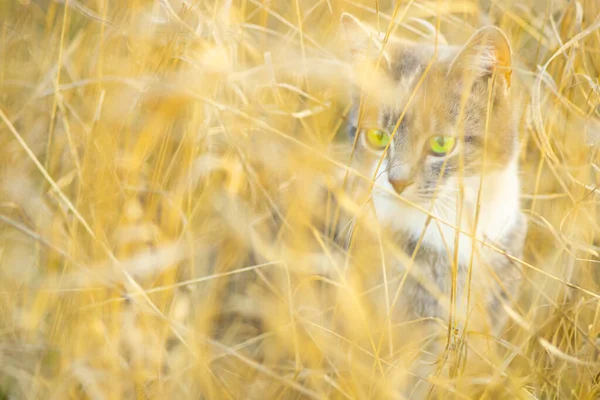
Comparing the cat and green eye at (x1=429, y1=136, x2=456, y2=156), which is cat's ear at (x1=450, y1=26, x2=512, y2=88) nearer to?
the cat

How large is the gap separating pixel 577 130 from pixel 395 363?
0.58 meters

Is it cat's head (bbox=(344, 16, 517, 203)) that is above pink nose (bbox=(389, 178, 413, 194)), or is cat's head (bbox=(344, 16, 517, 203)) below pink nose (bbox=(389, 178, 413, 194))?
above

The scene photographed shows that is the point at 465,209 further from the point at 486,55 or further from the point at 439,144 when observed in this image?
the point at 486,55

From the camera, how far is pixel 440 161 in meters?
1.11

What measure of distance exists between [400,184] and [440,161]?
0.10 meters

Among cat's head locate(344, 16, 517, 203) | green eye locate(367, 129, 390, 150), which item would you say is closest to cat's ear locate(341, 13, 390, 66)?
cat's head locate(344, 16, 517, 203)

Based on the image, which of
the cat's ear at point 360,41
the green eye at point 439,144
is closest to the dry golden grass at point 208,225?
the cat's ear at point 360,41

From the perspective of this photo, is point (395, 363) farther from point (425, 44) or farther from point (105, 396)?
point (425, 44)

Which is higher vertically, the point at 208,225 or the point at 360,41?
the point at 360,41

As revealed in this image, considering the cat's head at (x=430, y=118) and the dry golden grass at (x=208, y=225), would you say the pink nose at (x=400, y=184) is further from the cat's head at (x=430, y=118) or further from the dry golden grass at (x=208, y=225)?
the dry golden grass at (x=208, y=225)

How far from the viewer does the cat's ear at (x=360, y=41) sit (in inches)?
41.2

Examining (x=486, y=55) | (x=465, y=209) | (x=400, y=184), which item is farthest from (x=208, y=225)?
(x=486, y=55)

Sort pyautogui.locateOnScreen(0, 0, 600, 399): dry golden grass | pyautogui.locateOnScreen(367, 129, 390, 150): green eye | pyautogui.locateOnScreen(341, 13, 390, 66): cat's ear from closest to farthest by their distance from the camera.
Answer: pyautogui.locateOnScreen(0, 0, 600, 399): dry golden grass, pyautogui.locateOnScreen(341, 13, 390, 66): cat's ear, pyautogui.locateOnScreen(367, 129, 390, 150): green eye

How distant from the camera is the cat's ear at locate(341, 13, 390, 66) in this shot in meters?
1.05
